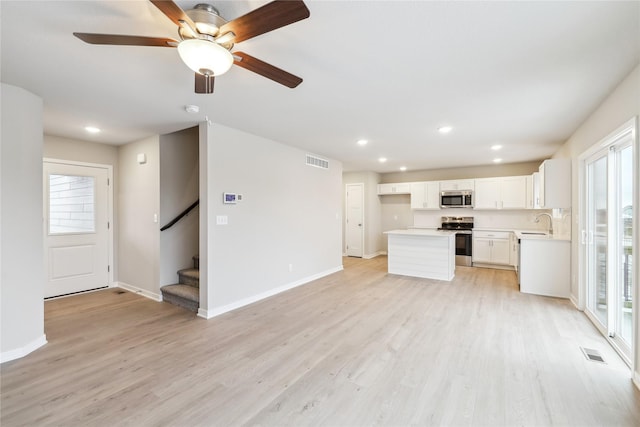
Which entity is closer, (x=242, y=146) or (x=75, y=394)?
(x=75, y=394)

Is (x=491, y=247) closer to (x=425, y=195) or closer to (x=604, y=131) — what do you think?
(x=425, y=195)

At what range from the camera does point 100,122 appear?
143 inches

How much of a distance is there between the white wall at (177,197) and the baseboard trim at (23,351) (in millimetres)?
1523

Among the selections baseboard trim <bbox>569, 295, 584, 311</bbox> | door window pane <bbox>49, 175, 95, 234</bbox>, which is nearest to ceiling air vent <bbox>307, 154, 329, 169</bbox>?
door window pane <bbox>49, 175, 95, 234</bbox>

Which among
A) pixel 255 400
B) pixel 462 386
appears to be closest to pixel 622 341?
pixel 462 386

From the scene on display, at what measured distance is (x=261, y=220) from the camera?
4398mm

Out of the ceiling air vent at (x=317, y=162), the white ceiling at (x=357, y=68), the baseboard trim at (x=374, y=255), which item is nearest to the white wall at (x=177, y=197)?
the white ceiling at (x=357, y=68)

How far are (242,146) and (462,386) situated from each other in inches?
147

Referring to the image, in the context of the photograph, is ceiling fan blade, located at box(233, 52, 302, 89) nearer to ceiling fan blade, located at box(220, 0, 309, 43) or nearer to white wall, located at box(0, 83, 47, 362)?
ceiling fan blade, located at box(220, 0, 309, 43)

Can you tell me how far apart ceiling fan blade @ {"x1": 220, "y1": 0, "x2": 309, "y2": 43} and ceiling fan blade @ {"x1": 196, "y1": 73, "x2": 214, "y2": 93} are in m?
0.53

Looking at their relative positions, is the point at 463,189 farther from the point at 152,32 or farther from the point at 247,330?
the point at 152,32

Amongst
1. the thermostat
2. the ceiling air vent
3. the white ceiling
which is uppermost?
the white ceiling

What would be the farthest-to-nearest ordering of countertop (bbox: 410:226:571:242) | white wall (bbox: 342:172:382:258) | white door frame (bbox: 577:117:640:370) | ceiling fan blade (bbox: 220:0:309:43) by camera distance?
white wall (bbox: 342:172:382:258), countertop (bbox: 410:226:571:242), white door frame (bbox: 577:117:640:370), ceiling fan blade (bbox: 220:0:309:43)

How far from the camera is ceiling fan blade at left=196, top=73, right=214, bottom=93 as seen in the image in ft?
6.62
